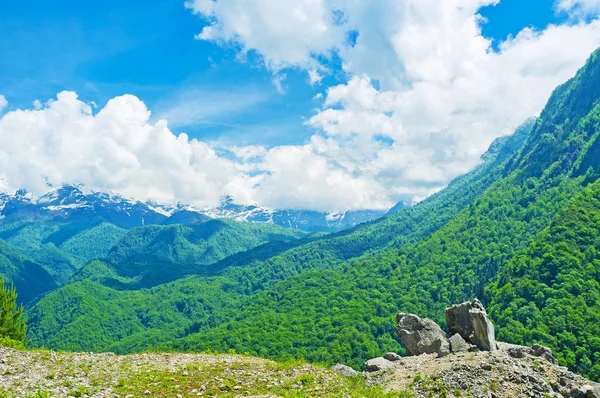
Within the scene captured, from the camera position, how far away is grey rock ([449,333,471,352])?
43.0 meters

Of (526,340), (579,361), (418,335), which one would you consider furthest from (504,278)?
(418,335)

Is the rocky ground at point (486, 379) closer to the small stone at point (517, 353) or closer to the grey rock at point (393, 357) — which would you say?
the small stone at point (517, 353)

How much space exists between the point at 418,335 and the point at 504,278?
558 feet

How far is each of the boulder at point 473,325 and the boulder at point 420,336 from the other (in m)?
1.90

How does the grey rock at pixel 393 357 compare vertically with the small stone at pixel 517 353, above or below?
above

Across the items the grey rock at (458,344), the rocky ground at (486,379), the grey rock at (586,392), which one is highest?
the grey rock at (458,344)

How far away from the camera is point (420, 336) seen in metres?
47.8

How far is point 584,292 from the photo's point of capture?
15888 cm

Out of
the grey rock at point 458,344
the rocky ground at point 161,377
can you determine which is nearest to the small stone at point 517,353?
the grey rock at point 458,344

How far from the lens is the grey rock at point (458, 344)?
141 ft

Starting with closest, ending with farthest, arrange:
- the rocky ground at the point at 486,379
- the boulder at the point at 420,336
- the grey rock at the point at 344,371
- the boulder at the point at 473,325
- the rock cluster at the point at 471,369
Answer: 1. the rocky ground at the point at 486,379
2. the rock cluster at the point at 471,369
3. the grey rock at the point at 344,371
4. the boulder at the point at 473,325
5. the boulder at the point at 420,336

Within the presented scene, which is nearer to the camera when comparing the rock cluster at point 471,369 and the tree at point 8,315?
the rock cluster at point 471,369

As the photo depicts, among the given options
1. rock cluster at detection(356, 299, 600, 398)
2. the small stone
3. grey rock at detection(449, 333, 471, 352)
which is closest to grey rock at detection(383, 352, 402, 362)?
rock cluster at detection(356, 299, 600, 398)

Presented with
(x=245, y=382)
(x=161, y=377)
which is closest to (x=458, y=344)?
(x=245, y=382)
